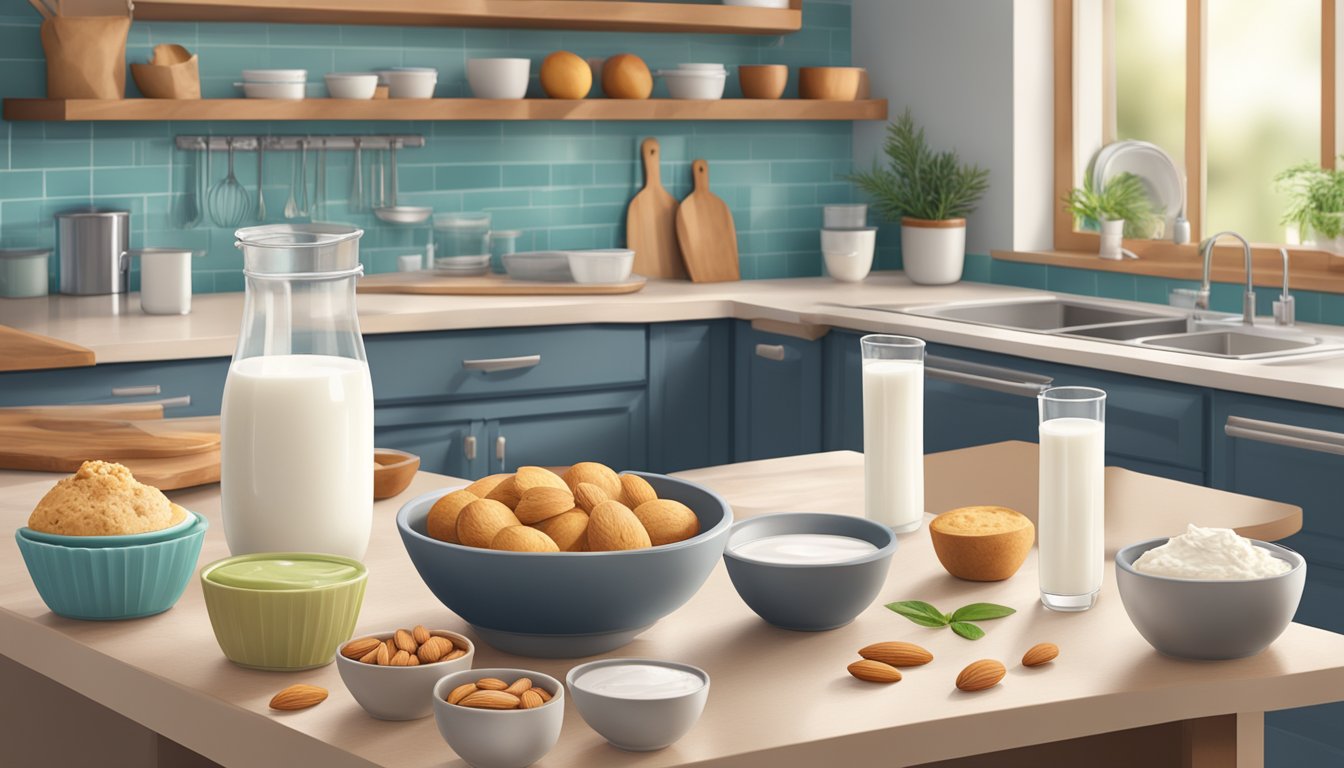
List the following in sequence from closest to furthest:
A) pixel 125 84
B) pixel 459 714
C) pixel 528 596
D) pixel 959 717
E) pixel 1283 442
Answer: pixel 459 714 → pixel 959 717 → pixel 528 596 → pixel 1283 442 → pixel 125 84

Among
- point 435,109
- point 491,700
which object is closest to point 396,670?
point 491,700

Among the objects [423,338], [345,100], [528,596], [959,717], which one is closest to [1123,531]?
[959,717]

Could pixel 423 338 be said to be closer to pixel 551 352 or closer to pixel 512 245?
pixel 551 352

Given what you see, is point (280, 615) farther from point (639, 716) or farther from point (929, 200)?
point (929, 200)

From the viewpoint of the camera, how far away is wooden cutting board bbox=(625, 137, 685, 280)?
16.5 ft

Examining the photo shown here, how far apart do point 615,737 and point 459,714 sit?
0.12 metres

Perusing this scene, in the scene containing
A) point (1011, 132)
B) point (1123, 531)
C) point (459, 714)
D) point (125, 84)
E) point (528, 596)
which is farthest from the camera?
point (1011, 132)

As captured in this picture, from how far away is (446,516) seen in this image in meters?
1.49

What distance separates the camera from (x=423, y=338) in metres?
4.01

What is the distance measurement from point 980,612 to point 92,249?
10.7ft

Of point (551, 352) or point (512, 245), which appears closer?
point (551, 352)

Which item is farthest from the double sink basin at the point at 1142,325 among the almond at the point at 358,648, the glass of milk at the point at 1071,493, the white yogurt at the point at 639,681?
the almond at the point at 358,648

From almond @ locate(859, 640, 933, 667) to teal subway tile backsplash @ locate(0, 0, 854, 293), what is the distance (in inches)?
135

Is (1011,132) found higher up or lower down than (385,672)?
higher up
